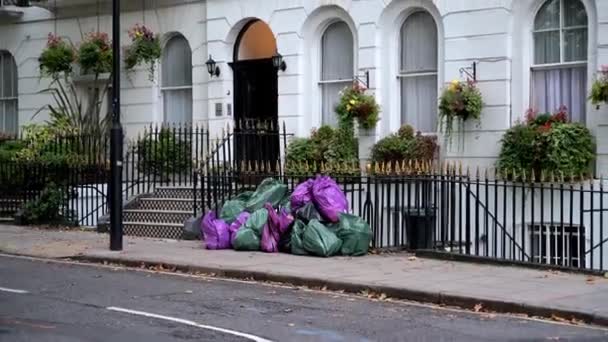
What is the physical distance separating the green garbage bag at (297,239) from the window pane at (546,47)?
200 inches

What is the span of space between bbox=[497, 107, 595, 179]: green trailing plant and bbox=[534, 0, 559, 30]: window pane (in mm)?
1508

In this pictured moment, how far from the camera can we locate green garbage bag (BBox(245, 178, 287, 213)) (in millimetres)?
16578

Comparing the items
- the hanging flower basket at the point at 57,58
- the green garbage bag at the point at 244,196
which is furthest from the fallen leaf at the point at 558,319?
the hanging flower basket at the point at 57,58

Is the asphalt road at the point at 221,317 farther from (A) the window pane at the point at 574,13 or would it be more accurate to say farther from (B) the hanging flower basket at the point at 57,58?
(B) the hanging flower basket at the point at 57,58

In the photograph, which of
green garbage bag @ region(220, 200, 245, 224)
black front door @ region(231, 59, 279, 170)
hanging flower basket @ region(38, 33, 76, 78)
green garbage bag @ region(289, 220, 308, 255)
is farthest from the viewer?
hanging flower basket @ region(38, 33, 76, 78)

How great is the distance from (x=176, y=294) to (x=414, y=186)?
596cm

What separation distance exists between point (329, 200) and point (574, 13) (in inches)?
210

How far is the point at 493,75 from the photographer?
16766 mm

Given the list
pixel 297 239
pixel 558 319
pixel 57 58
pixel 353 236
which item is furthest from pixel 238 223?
pixel 57 58

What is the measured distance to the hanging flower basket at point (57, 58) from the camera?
75.4 ft

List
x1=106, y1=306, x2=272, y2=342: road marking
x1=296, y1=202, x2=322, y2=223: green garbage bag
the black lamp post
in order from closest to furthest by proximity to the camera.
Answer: x1=106, y1=306, x2=272, y2=342: road marking < x1=296, y1=202, x2=322, y2=223: green garbage bag < the black lamp post

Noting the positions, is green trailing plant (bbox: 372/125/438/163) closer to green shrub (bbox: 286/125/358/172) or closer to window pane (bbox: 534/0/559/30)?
green shrub (bbox: 286/125/358/172)

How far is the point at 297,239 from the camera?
15.3 meters

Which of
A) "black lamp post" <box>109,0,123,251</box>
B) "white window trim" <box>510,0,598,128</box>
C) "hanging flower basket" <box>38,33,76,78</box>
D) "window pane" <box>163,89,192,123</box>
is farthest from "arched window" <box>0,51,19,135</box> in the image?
"white window trim" <box>510,0,598,128</box>
